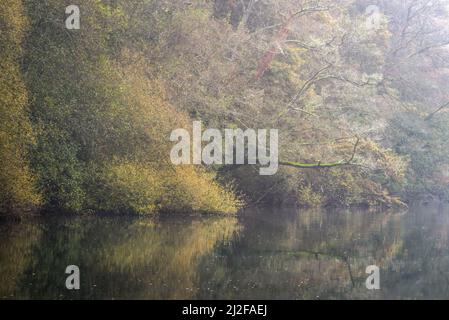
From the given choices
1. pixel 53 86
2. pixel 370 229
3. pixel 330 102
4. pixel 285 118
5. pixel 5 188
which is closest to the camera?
pixel 5 188

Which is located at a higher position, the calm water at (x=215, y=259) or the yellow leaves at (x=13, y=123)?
the yellow leaves at (x=13, y=123)

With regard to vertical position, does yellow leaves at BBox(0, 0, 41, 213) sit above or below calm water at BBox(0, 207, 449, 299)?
Answer: above

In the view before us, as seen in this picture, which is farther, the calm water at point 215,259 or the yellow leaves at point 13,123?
the yellow leaves at point 13,123

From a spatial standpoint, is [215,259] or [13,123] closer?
[215,259]

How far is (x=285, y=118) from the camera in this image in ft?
83.6

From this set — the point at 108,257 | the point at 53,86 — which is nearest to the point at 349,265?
the point at 108,257

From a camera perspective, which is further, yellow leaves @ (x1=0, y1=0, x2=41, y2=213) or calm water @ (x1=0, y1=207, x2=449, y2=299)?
yellow leaves @ (x1=0, y1=0, x2=41, y2=213)

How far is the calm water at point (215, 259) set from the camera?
10.9 metres

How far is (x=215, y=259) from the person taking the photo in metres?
13.8

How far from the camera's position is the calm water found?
10.9 metres

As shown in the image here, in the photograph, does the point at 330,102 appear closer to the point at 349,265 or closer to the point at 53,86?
the point at 53,86

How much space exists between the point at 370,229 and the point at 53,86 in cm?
993

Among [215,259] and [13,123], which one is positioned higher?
[13,123]
